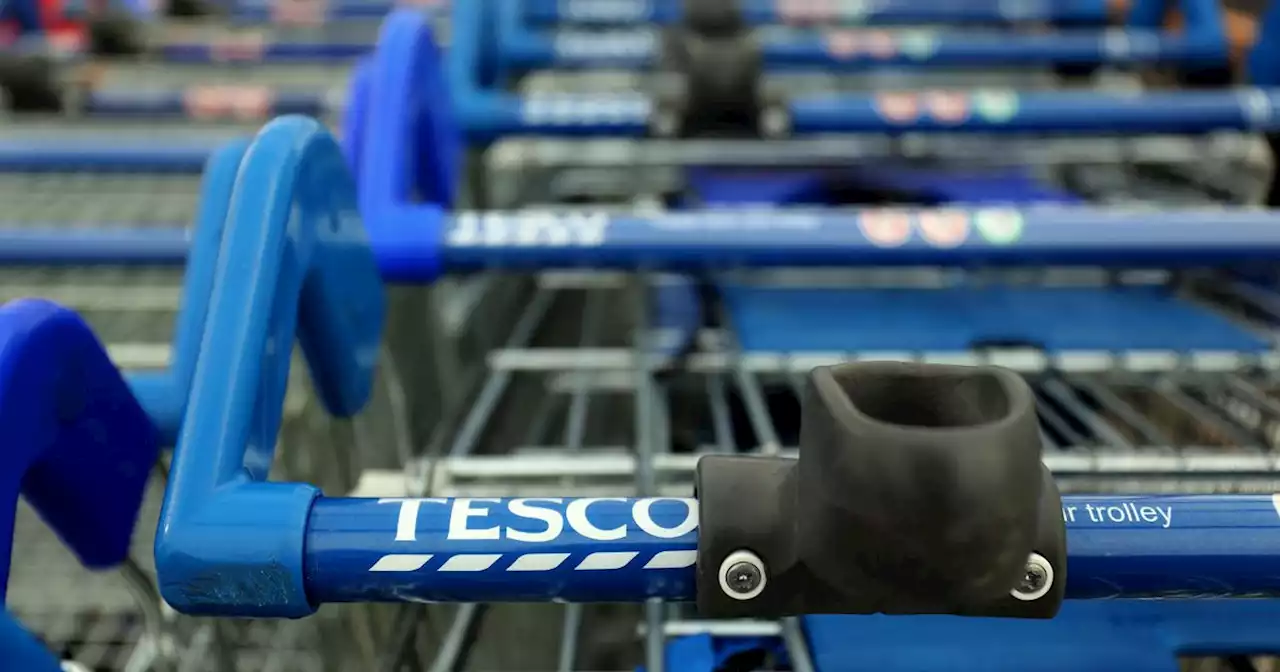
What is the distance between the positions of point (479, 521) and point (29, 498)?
0.81 feet

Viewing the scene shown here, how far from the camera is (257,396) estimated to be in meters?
0.49

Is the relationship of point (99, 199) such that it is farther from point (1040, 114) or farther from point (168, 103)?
point (1040, 114)

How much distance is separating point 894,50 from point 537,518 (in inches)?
45.4

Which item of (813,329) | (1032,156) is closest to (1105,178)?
(1032,156)

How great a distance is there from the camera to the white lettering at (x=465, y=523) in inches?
16.4

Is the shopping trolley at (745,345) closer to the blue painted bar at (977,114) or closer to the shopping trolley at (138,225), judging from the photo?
the blue painted bar at (977,114)

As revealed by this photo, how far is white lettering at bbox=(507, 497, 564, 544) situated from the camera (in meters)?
0.42

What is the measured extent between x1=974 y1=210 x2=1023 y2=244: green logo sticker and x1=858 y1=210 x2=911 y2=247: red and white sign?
50mm

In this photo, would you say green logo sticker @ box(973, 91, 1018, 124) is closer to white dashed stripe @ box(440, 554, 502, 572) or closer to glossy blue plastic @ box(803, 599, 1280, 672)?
glossy blue plastic @ box(803, 599, 1280, 672)

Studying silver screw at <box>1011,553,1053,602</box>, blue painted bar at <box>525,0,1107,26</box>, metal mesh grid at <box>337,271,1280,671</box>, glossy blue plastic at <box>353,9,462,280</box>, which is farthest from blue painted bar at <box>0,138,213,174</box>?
silver screw at <box>1011,553,1053,602</box>

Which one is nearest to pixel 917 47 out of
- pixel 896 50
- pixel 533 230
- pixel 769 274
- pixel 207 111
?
pixel 896 50

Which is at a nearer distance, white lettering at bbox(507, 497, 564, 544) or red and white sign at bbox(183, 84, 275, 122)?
white lettering at bbox(507, 497, 564, 544)

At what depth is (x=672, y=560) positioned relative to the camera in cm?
41

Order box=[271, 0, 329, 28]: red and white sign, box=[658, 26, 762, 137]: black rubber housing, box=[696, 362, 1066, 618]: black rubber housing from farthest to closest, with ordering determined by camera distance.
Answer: box=[271, 0, 329, 28]: red and white sign
box=[658, 26, 762, 137]: black rubber housing
box=[696, 362, 1066, 618]: black rubber housing
